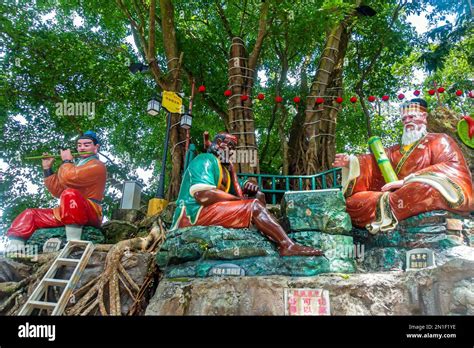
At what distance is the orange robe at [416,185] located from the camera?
4758mm

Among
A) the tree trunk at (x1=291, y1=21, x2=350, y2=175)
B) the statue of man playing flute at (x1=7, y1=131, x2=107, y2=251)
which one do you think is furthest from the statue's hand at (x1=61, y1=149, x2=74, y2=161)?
the tree trunk at (x1=291, y1=21, x2=350, y2=175)

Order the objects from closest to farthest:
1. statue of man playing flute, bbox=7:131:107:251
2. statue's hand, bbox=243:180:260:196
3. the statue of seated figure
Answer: the statue of seated figure
statue's hand, bbox=243:180:260:196
statue of man playing flute, bbox=7:131:107:251

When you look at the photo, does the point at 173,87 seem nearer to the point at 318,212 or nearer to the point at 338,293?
the point at 318,212

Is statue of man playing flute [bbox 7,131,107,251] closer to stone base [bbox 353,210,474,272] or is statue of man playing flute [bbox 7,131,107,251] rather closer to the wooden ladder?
the wooden ladder

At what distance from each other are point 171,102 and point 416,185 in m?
4.26

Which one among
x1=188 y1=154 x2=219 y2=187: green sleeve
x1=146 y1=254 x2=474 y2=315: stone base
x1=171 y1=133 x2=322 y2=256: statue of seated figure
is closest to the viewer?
x1=146 y1=254 x2=474 y2=315: stone base

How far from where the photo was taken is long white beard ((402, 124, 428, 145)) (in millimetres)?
5504

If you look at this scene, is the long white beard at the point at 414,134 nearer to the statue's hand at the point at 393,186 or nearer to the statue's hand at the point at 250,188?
the statue's hand at the point at 393,186

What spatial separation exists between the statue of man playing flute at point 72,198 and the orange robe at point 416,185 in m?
3.54

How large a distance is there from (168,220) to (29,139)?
13.9 ft

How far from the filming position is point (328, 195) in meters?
4.89

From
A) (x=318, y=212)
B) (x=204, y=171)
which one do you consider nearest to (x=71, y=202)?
(x=204, y=171)
